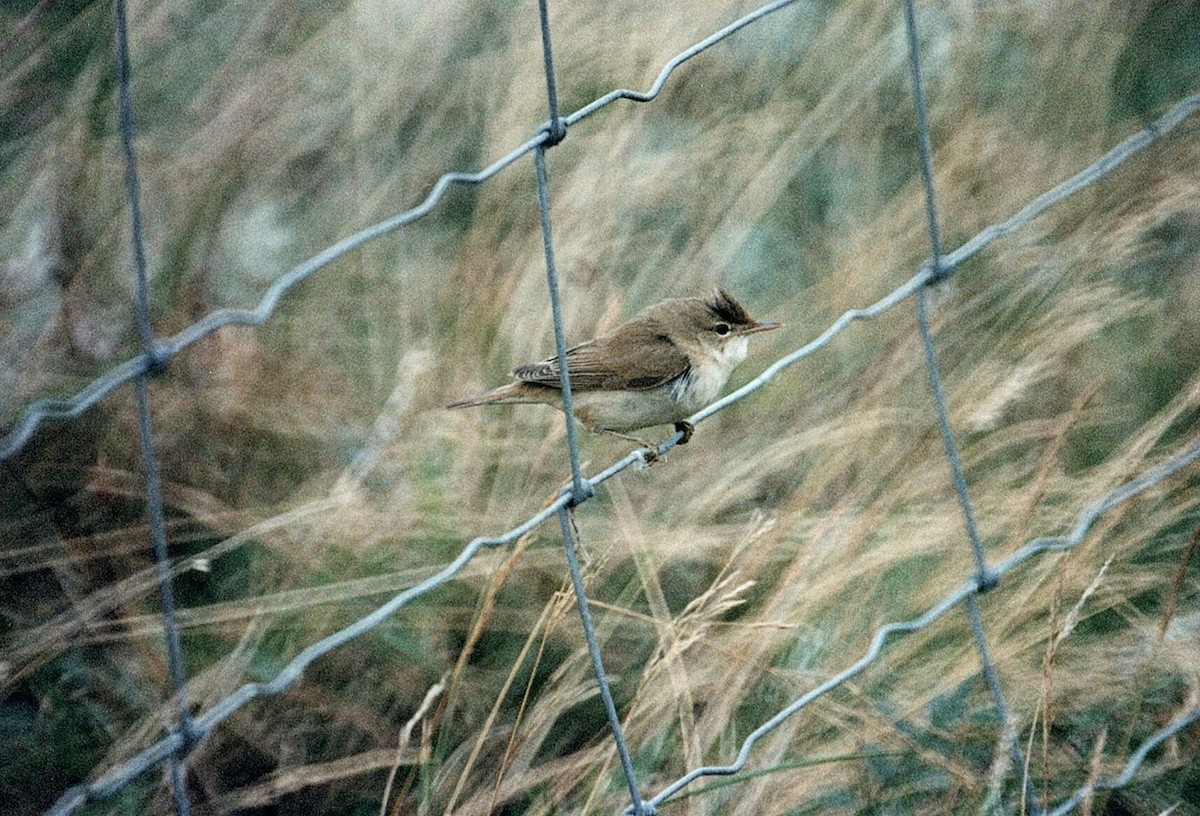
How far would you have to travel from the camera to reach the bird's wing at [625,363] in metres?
3.46

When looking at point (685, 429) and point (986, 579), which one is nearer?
point (986, 579)

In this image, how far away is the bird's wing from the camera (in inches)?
136

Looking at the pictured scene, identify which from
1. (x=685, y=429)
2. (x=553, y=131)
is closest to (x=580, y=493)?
(x=553, y=131)

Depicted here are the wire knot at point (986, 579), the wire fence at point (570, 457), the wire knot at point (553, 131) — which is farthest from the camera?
the wire knot at point (986, 579)

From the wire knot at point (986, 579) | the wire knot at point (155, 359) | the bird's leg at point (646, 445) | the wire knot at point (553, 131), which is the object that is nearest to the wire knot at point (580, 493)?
the wire knot at point (553, 131)

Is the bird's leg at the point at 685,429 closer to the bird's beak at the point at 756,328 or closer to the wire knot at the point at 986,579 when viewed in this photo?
the bird's beak at the point at 756,328

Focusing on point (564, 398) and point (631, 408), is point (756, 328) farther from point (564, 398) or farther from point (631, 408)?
point (564, 398)

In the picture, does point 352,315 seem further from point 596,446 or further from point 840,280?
point 840,280

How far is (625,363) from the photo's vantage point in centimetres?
347

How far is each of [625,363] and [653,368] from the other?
7cm

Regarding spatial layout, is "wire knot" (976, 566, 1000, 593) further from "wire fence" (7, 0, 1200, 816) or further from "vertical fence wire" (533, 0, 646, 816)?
"vertical fence wire" (533, 0, 646, 816)

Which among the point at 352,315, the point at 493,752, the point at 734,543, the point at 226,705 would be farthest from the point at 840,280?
the point at 226,705

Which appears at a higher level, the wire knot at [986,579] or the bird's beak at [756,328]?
the bird's beak at [756,328]

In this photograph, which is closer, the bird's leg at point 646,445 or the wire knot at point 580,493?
the wire knot at point 580,493
